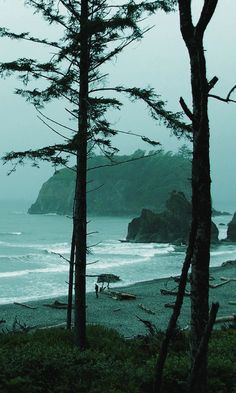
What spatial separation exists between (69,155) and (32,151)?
1.00 meters

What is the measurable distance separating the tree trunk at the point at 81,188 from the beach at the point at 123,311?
8135 mm

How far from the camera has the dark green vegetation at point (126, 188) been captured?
166 m

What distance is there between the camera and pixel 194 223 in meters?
3.41

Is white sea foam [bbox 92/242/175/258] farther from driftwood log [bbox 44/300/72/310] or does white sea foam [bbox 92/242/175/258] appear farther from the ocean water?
driftwood log [bbox 44/300/72/310]

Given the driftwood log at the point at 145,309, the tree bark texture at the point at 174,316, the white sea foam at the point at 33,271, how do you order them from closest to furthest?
the tree bark texture at the point at 174,316, the driftwood log at the point at 145,309, the white sea foam at the point at 33,271

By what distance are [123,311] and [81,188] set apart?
52.4 feet

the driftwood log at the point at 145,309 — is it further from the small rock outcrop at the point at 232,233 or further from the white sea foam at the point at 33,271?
the small rock outcrop at the point at 232,233

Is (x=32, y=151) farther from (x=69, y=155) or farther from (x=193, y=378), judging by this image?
(x=193, y=378)

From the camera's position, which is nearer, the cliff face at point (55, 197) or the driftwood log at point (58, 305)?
the driftwood log at point (58, 305)

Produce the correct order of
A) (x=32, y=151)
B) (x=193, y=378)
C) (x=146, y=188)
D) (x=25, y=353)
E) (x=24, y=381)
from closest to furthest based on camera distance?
(x=193, y=378)
(x=24, y=381)
(x=25, y=353)
(x=32, y=151)
(x=146, y=188)

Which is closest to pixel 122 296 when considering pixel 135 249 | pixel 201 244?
pixel 201 244

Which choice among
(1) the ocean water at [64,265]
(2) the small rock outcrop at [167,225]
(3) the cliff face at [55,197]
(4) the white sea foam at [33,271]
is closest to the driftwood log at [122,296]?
(1) the ocean water at [64,265]

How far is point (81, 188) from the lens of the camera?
11672mm

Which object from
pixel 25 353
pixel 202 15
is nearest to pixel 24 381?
pixel 25 353
